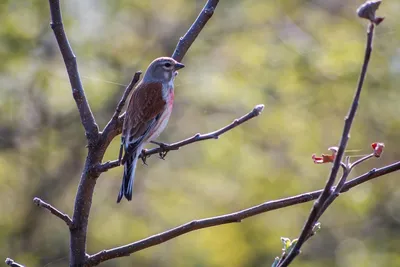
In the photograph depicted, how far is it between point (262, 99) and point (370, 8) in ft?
32.1

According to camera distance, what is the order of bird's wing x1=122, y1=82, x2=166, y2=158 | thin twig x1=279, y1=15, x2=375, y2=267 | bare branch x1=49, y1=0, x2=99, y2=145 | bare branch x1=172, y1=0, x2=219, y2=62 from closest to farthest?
thin twig x1=279, y1=15, x2=375, y2=267 → bare branch x1=49, y1=0, x2=99, y2=145 → bare branch x1=172, y1=0, x2=219, y2=62 → bird's wing x1=122, y1=82, x2=166, y2=158

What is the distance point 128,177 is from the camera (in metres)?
3.88

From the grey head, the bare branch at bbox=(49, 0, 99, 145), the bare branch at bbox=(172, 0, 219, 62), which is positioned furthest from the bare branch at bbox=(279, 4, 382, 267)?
the grey head

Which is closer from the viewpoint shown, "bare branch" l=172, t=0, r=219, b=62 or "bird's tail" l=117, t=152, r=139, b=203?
"bare branch" l=172, t=0, r=219, b=62

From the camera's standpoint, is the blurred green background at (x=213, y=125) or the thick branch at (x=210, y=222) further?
the blurred green background at (x=213, y=125)

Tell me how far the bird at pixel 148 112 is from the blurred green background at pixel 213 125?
5616 millimetres

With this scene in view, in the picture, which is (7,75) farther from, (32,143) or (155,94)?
(155,94)

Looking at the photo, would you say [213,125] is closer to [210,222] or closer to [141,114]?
[141,114]

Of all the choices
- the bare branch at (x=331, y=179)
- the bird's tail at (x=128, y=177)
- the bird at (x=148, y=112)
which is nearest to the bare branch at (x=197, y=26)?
the bird at (x=148, y=112)

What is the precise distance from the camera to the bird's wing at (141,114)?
4.30 metres

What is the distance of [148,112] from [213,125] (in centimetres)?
759

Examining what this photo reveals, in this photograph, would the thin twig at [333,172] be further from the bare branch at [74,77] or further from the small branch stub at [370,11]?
the bare branch at [74,77]

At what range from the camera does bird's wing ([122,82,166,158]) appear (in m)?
4.30

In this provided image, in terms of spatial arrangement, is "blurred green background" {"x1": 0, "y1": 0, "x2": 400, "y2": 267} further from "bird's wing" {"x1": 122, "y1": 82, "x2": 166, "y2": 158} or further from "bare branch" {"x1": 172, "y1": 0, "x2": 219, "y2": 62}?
"bare branch" {"x1": 172, "y1": 0, "x2": 219, "y2": 62}
